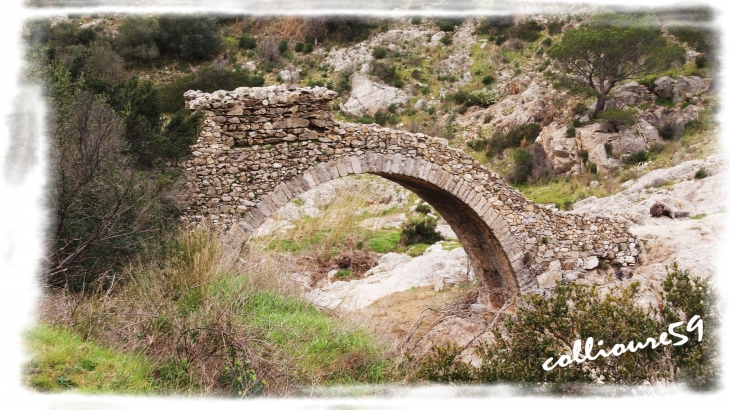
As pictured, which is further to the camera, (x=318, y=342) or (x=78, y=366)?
(x=318, y=342)

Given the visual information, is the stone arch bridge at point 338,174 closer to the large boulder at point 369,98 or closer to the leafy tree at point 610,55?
the leafy tree at point 610,55

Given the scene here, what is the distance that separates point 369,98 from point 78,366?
80.6 feet

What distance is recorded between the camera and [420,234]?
18953 mm

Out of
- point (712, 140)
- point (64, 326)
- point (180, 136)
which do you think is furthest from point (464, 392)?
point (712, 140)

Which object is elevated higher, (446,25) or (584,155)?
(446,25)

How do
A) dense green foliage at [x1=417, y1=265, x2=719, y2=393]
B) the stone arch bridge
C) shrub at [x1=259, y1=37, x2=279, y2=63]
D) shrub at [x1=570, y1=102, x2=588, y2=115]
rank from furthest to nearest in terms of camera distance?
shrub at [x1=259, y1=37, x2=279, y2=63], shrub at [x1=570, y1=102, x2=588, y2=115], the stone arch bridge, dense green foliage at [x1=417, y1=265, x2=719, y2=393]

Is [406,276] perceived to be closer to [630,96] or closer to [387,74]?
[630,96]

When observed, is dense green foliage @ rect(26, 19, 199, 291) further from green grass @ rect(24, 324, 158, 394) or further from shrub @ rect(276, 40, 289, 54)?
shrub @ rect(276, 40, 289, 54)

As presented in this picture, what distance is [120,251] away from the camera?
7430mm

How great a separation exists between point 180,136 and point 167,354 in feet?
20.4

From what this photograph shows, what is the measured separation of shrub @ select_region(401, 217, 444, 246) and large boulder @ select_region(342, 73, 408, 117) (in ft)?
32.4

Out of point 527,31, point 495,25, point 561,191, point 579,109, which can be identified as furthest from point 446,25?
point 561,191

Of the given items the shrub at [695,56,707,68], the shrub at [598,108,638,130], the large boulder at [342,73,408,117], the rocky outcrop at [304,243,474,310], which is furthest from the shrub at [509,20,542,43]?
the rocky outcrop at [304,243,474,310]

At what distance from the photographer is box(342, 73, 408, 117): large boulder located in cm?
2764
